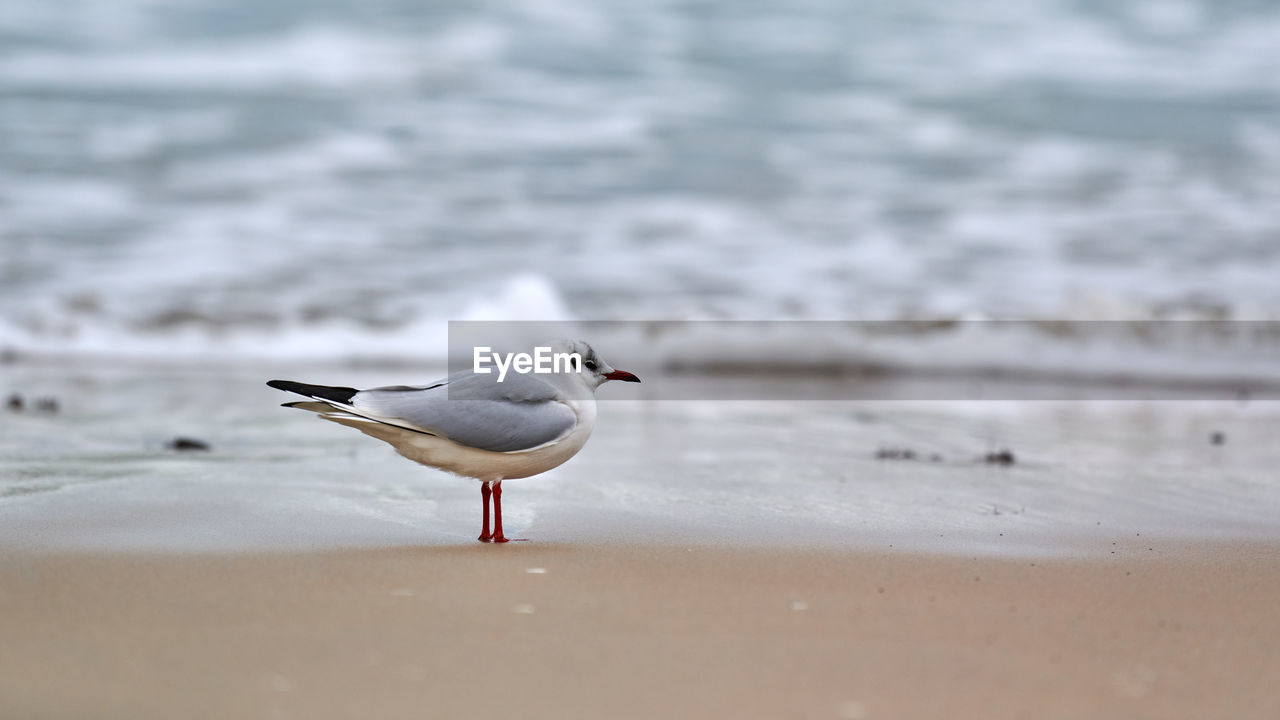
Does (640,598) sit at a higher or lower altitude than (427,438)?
Answer: lower

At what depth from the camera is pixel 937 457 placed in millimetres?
5973

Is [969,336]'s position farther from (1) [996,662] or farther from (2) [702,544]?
(1) [996,662]

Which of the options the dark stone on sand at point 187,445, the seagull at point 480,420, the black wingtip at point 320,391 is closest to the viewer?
the black wingtip at point 320,391

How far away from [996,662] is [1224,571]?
4.43ft

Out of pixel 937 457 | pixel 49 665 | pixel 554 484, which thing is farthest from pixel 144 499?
pixel 937 457

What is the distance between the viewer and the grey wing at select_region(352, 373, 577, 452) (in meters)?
3.93

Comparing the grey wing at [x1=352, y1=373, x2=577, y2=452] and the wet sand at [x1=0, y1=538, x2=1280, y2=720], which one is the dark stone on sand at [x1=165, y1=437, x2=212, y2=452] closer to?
the grey wing at [x1=352, y1=373, x2=577, y2=452]

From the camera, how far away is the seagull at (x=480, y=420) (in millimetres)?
3906

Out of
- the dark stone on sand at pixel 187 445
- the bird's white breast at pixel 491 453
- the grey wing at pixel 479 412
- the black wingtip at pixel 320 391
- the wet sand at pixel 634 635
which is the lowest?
the wet sand at pixel 634 635

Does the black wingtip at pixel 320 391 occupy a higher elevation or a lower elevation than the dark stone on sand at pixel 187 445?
higher
